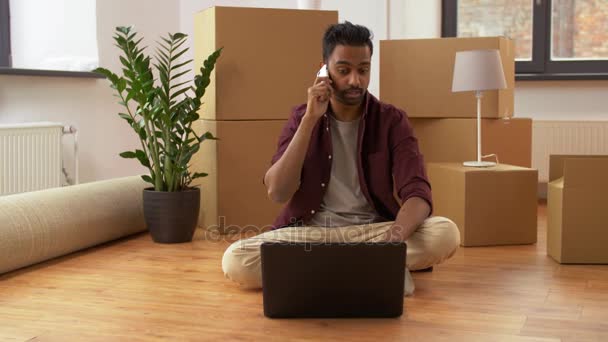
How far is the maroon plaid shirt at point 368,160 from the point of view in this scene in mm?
2627

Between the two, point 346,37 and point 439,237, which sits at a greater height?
point 346,37

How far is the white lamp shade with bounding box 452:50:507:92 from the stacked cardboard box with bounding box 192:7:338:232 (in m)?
0.73

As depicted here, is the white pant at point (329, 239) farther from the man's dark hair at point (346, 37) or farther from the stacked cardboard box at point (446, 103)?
the stacked cardboard box at point (446, 103)

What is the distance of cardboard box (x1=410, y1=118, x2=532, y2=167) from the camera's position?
4.14 m

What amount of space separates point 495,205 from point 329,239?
3.84 ft

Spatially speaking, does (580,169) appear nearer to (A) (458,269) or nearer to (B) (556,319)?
(A) (458,269)

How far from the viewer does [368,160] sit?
104 inches

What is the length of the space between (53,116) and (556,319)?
3.17m

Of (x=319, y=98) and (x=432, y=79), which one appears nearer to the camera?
(x=319, y=98)

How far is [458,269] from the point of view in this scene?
3014 millimetres

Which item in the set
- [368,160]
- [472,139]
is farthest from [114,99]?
[368,160]

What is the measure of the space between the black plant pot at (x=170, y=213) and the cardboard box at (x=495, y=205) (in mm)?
1221

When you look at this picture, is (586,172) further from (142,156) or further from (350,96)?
(142,156)

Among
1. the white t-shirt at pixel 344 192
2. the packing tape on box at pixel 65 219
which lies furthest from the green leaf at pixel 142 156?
the white t-shirt at pixel 344 192
